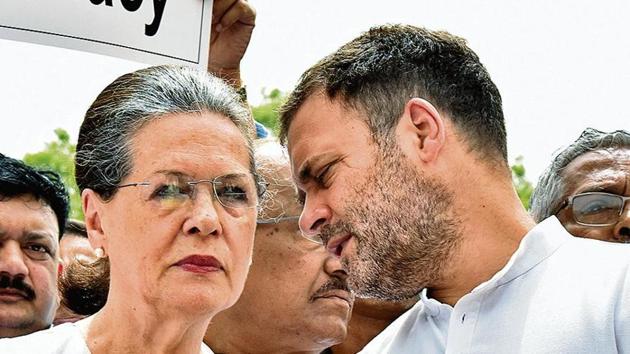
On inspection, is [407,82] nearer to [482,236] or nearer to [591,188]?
[482,236]

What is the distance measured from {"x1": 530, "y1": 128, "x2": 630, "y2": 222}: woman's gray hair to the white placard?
1.61 m

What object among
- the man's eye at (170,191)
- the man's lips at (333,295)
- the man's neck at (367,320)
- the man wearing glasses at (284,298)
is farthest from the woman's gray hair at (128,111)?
the man's neck at (367,320)

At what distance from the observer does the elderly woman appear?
2.99 metres

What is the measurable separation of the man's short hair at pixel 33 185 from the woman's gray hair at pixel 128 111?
890 mm

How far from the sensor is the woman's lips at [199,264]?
9.80 ft

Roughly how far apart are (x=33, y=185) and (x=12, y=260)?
0.35 m

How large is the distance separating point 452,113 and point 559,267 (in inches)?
24.1

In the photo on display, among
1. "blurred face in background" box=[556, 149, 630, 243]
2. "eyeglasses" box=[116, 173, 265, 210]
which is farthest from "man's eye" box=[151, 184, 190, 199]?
"blurred face in background" box=[556, 149, 630, 243]

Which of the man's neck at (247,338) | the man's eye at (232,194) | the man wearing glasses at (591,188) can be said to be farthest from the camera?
the man wearing glasses at (591,188)

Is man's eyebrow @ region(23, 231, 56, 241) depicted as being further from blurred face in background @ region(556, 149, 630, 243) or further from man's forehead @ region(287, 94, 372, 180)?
blurred face in background @ region(556, 149, 630, 243)

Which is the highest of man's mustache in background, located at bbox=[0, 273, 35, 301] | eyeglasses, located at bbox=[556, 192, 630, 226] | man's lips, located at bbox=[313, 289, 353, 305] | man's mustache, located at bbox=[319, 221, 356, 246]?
eyeglasses, located at bbox=[556, 192, 630, 226]

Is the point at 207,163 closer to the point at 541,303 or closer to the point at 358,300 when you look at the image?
the point at 541,303

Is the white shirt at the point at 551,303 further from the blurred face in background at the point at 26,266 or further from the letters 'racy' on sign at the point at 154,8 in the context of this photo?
the blurred face in background at the point at 26,266

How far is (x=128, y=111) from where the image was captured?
3160 mm
